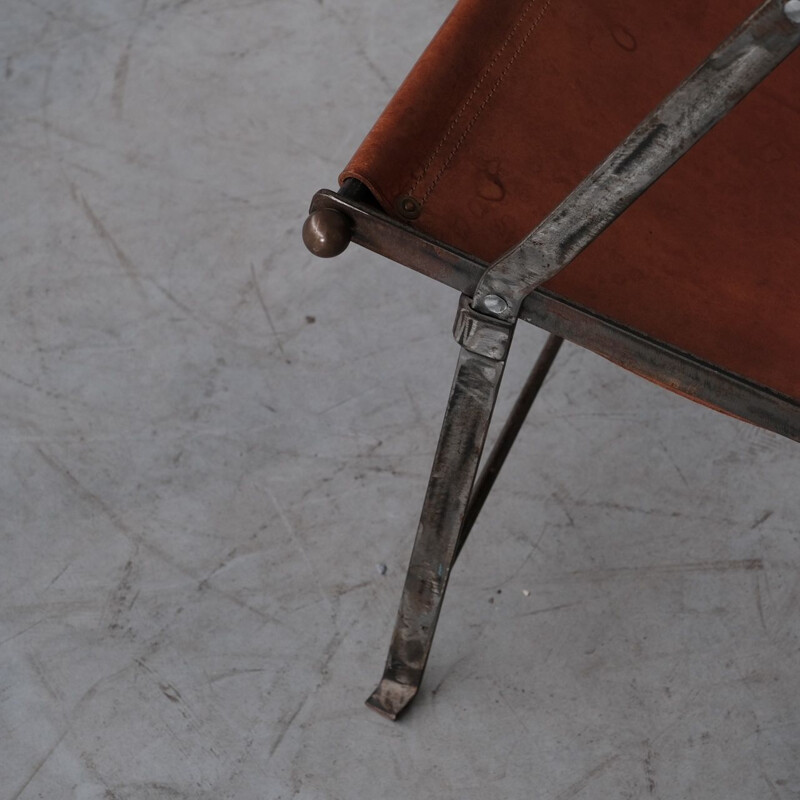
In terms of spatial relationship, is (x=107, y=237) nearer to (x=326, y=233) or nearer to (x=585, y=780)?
(x=326, y=233)

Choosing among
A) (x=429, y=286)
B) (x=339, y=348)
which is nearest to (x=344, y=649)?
(x=339, y=348)

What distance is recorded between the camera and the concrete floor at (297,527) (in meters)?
1.23

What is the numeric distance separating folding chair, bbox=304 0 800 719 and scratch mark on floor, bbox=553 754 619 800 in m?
0.40

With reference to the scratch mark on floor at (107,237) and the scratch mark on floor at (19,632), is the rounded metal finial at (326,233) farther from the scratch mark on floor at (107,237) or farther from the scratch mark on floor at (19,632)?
the scratch mark on floor at (107,237)

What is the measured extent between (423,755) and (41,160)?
1118 mm

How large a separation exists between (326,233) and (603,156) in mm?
272

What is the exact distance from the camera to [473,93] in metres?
0.94

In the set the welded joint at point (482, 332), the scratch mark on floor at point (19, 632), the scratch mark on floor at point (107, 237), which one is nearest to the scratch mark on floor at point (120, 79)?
the scratch mark on floor at point (107, 237)

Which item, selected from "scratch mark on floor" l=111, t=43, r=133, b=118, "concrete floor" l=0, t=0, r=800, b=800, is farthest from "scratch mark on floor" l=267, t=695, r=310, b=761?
"scratch mark on floor" l=111, t=43, r=133, b=118

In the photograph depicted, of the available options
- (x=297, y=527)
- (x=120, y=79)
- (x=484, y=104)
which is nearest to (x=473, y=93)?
(x=484, y=104)

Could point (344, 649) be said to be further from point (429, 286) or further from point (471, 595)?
point (429, 286)

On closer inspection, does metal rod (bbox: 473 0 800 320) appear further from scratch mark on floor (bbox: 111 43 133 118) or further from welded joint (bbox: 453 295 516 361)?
scratch mark on floor (bbox: 111 43 133 118)

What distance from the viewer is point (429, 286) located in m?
1.62

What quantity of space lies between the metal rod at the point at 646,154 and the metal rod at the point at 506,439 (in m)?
0.42
